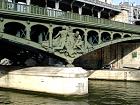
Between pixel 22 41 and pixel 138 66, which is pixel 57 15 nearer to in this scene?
pixel 22 41

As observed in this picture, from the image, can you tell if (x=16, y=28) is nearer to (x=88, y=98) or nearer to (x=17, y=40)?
(x=17, y=40)

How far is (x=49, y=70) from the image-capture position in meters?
42.0

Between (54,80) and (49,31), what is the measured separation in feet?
17.6

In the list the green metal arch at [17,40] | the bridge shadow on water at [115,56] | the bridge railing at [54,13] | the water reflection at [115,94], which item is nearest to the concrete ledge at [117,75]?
the water reflection at [115,94]

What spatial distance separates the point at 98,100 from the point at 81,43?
7872mm

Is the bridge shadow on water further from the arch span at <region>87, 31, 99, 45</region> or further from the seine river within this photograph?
the seine river

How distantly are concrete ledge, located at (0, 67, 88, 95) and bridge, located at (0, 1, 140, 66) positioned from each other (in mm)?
2128

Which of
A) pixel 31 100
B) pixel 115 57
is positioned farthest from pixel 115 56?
pixel 31 100

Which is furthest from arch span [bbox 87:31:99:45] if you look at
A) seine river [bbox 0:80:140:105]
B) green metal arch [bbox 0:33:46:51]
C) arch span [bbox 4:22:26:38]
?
arch span [bbox 4:22:26:38]

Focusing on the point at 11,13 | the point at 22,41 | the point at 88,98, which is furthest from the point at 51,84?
the point at 11,13

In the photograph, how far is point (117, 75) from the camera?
6009 centimetres

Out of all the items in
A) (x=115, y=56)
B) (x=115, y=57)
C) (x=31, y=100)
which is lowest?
(x=31, y=100)

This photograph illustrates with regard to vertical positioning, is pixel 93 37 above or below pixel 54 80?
above

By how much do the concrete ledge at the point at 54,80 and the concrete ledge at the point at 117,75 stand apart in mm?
18304
